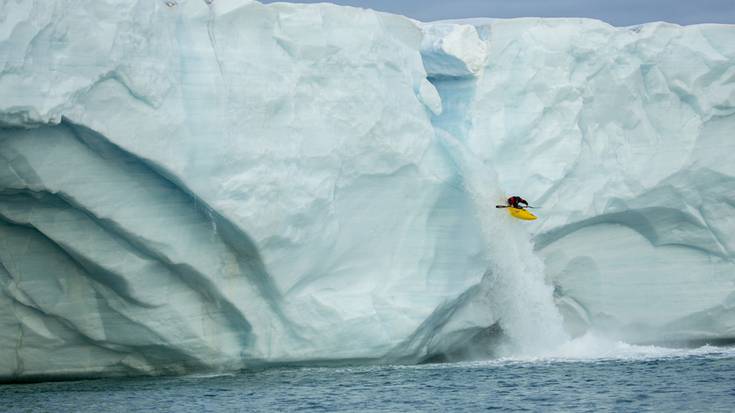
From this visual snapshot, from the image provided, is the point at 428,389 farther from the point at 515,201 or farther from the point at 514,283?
the point at 515,201

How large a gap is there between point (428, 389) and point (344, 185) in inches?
125

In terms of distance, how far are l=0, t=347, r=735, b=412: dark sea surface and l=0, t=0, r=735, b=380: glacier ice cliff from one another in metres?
0.62

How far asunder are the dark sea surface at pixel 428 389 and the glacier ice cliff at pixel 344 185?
0.62 meters

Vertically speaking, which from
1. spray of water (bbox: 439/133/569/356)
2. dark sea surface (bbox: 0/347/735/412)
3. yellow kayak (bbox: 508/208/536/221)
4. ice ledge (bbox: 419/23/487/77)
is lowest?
dark sea surface (bbox: 0/347/735/412)

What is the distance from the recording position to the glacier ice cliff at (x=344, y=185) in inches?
559

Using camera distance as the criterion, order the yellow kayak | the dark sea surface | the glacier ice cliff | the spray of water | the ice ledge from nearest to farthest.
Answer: the dark sea surface
the glacier ice cliff
the yellow kayak
the spray of water
the ice ledge

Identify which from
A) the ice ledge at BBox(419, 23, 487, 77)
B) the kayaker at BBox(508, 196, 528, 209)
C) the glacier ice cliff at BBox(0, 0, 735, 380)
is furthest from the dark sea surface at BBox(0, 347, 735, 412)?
the ice ledge at BBox(419, 23, 487, 77)

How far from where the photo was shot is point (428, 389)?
47.4 feet

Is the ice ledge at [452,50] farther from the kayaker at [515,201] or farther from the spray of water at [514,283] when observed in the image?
the kayaker at [515,201]

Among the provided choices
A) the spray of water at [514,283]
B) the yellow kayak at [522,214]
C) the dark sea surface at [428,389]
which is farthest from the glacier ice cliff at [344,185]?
the dark sea surface at [428,389]

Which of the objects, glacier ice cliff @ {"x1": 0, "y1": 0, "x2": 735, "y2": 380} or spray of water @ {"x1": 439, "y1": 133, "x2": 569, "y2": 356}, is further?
spray of water @ {"x1": 439, "y1": 133, "x2": 569, "y2": 356}

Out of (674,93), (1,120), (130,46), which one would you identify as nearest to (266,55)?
(130,46)

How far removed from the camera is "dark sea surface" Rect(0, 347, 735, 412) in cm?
1316

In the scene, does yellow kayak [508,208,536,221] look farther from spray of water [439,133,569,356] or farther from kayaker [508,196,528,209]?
spray of water [439,133,569,356]
